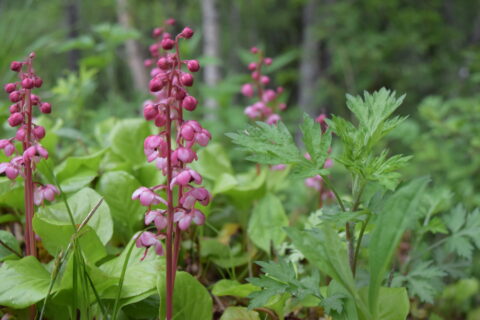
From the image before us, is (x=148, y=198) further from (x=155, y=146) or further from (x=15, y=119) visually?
(x=15, y=119)

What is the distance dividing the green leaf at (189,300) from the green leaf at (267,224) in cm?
32

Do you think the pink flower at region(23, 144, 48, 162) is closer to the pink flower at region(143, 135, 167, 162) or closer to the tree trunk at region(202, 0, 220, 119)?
the pink flower at region(143, 135, 167, 162)

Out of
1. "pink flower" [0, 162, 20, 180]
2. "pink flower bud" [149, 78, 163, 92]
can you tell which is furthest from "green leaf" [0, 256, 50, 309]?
"pink flower bud" [149, 78, 163, 92]

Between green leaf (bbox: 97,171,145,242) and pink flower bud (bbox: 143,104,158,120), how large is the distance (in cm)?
38

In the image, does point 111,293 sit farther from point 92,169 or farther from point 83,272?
point 92,169

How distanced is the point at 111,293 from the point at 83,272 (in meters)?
0.08

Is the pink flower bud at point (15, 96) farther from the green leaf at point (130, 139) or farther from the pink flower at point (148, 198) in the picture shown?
the green leaf at point (130, 139)

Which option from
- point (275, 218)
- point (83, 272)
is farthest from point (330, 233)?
point (275, 218)

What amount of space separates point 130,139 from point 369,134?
806 millimetres

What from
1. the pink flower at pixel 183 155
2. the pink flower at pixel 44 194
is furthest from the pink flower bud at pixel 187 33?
the pink flower at pixel 44 194

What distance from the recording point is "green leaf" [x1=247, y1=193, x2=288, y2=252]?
3.81 ft

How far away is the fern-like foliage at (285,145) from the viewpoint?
772mm

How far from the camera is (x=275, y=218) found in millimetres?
1210

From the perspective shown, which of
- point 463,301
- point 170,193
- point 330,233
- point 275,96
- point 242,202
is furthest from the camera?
point 463,301
